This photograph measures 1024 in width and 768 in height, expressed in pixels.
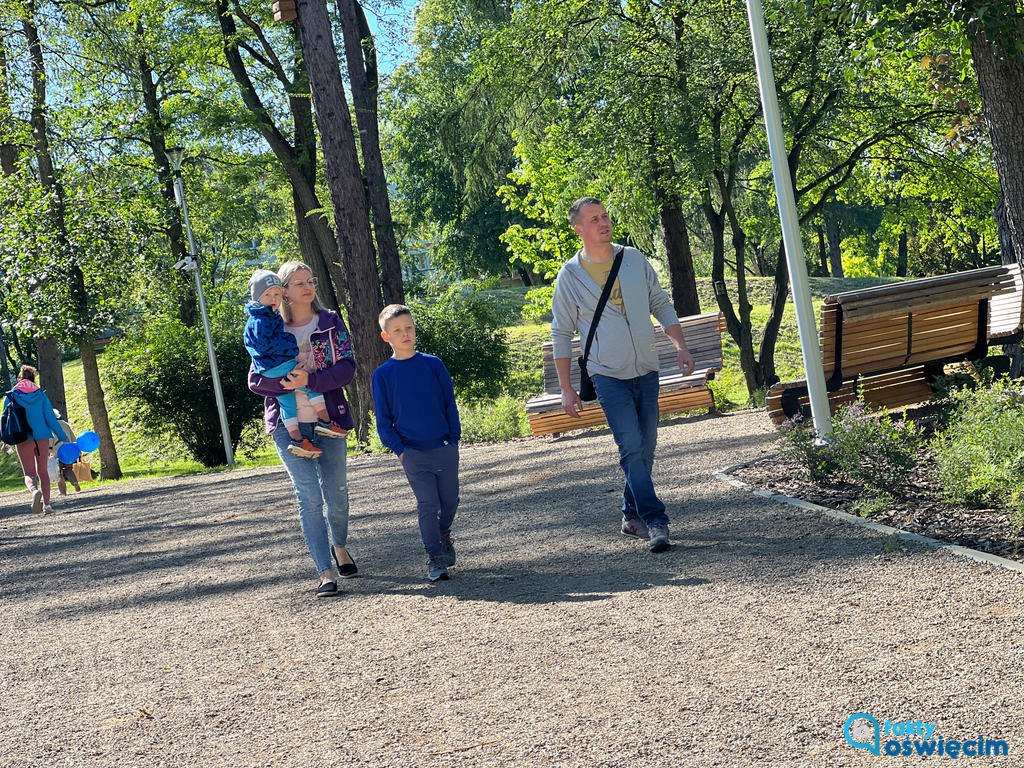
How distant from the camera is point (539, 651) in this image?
462 cm

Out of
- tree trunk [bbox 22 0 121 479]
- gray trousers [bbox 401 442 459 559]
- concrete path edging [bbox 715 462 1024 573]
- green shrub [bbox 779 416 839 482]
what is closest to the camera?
concrete path edging [bbox 715 462 1024 573]

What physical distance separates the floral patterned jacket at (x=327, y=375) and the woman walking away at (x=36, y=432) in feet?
29.1

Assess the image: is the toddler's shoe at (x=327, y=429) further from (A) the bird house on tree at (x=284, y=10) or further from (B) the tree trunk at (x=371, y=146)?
(B) the tree trunk at (x=371, y=146)

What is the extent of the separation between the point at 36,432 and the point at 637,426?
10.5 m

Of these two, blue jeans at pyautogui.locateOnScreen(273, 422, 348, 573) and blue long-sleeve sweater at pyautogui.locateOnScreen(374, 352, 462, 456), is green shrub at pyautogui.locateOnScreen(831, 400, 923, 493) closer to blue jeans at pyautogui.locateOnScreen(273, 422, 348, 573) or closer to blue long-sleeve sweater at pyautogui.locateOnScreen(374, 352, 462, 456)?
blue long-sleeve sweater at pyautogui.locateOnScreen(374, 352, 462, 456)

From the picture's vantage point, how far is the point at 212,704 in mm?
4520

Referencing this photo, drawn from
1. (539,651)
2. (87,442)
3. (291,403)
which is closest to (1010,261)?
(291,403)

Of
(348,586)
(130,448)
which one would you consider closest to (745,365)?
(348,586)

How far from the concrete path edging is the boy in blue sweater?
2.17 metres

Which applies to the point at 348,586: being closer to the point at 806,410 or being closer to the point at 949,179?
the point at 806,410

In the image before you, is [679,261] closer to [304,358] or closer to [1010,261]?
[1010,261]

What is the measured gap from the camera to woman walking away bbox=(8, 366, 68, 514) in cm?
1399

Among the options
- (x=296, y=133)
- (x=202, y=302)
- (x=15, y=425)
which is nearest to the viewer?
(x=15, y=425)

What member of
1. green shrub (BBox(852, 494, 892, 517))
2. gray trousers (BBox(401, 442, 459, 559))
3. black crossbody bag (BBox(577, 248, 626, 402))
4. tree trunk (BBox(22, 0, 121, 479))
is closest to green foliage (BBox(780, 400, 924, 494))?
green shrub (BBox(852, 494, 892, 517))
